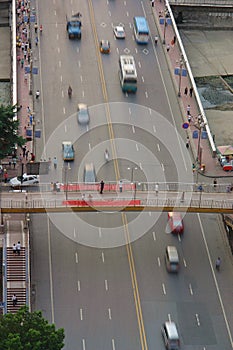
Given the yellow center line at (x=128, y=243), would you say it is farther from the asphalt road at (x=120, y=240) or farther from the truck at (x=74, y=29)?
the truck at (x=74, y=29)

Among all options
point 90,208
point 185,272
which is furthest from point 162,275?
point 90,208

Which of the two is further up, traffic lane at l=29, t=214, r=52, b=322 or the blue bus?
the blue bus

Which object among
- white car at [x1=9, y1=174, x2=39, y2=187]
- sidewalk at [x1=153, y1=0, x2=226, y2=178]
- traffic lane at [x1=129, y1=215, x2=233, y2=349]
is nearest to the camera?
traffic lane at [x1=129, y1=215, x2=233, y2=349]

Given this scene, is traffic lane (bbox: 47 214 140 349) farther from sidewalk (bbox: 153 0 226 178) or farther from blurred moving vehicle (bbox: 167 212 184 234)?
sidewalk (bbox: 153 0 226 178)

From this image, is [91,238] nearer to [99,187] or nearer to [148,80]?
[99,187]

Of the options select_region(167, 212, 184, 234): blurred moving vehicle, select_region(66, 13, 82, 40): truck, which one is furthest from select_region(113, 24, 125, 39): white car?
select_region(167, 212, 184, 234): blurred moving vehicle

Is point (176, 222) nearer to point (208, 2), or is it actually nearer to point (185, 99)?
point (185, 99)

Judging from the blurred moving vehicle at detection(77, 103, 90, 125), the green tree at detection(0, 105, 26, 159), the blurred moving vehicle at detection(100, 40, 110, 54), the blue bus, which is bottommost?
the green tree at detection(0, 105, 26, 159)
